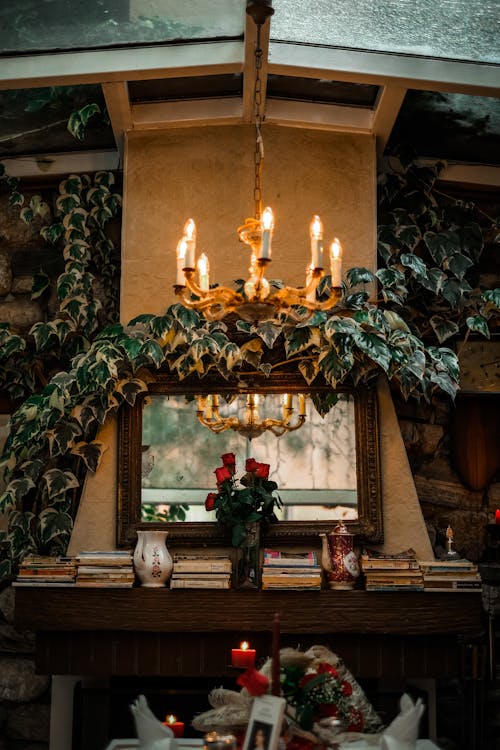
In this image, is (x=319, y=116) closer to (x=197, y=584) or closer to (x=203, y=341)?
(x=203, y=341)

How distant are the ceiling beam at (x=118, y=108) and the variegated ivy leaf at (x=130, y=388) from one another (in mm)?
1241

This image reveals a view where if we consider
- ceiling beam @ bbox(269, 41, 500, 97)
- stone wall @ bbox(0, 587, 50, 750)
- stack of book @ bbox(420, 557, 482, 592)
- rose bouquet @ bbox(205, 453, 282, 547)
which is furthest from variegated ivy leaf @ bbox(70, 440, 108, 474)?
ceiling beam @ bbox(269, 41, 500, 97)

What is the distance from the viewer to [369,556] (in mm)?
3863

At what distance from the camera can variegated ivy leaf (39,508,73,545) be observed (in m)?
4.28

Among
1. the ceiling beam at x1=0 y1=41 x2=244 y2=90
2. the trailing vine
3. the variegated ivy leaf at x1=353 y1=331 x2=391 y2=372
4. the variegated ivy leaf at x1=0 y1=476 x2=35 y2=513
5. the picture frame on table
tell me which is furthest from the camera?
the variegated ivy leaf at x1=0 y1=476 x2=35 y2=513

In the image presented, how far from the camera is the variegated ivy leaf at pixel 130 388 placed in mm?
4113

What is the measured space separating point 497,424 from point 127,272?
2.06m

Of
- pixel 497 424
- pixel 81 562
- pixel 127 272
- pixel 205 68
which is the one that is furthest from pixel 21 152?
pixel 497 424

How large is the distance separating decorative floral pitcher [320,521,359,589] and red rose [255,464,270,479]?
0.40 m

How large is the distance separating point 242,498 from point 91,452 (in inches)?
29.9

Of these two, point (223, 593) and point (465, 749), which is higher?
point (223, 593)

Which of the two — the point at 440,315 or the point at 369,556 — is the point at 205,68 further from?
the point at 369,556

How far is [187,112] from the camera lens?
4348 mm

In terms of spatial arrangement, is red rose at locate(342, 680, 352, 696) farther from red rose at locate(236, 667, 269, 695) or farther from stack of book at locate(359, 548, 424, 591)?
stack of book at locate(359, 548, 424, 591)
